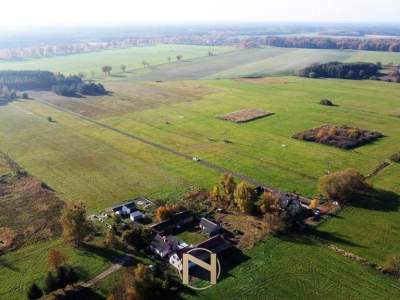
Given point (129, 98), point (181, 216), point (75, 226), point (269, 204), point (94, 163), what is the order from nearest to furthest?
point (75, 226), point (181, 216), point (269, 204), point (94, 163), point (129, 98)

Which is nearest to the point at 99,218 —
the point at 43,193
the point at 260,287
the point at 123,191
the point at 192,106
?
the point at 123,191

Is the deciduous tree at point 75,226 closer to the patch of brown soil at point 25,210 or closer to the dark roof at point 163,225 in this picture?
the patch of brown soil at point 25,210

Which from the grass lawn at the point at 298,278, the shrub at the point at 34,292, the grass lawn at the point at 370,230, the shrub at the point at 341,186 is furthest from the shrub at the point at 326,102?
the shrub at the point at 34,292

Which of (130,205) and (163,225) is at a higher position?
(130,205)

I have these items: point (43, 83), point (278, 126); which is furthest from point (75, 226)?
point (43, 83)

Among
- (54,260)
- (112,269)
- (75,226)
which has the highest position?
(75,226)

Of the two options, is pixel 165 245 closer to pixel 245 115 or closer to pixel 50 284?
pixel 50 284

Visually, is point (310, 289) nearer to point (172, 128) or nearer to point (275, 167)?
point (275, 167)
